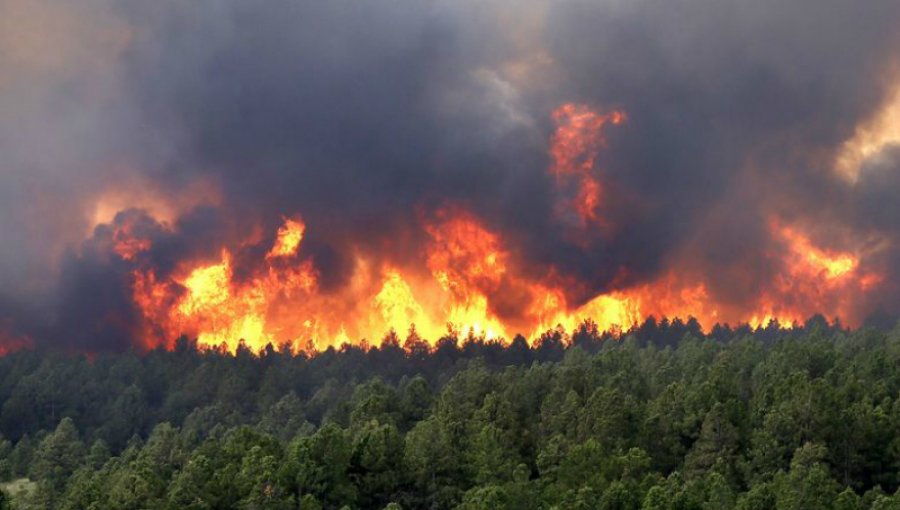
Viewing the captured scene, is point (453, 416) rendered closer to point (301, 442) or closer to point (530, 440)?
point (530, 440)

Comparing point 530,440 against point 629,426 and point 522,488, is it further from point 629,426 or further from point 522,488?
point 522,488

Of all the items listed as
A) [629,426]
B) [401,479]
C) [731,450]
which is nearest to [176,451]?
[401,479]

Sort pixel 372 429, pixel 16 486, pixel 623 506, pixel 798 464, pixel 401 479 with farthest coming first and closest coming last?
1. pixel 16 486
2. pixel 372 429
3. pixel 401 479
4. pixel 798 464
5. pixel 623 506

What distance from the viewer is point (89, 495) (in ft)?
393

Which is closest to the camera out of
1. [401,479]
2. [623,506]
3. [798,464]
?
[623,506]

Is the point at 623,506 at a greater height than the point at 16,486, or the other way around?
the point at 16,486

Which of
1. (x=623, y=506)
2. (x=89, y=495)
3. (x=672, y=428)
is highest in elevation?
(x=672, y=428)

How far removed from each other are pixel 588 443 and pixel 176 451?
173ft

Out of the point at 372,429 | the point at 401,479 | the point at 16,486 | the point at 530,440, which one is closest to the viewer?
the point at 401,479

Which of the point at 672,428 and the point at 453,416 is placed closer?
the point at 672,428

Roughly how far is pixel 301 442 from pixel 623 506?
1458 inches

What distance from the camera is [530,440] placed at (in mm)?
148250

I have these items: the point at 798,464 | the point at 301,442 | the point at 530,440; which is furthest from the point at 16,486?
the point at 798,464

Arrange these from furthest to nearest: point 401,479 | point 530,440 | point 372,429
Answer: point 530,440
point 372,429
point 401,479
